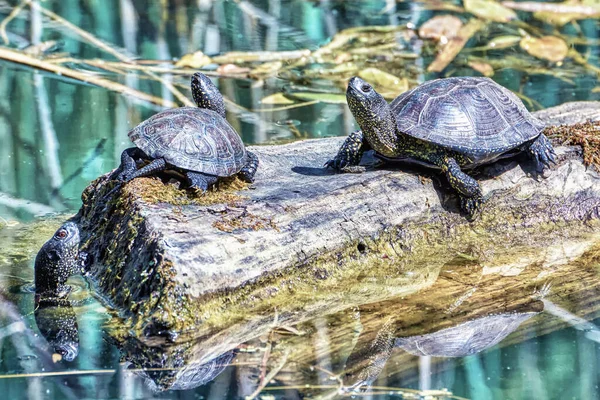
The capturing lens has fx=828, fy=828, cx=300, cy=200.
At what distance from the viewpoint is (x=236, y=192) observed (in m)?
4.97

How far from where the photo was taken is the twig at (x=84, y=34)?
9609 millimetres

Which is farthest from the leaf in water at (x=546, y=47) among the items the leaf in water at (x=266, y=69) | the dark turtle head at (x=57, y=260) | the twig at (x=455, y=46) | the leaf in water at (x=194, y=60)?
the dark turtle head at (x=57, y=260)

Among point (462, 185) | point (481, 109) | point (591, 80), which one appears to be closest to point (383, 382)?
point (462, 185)

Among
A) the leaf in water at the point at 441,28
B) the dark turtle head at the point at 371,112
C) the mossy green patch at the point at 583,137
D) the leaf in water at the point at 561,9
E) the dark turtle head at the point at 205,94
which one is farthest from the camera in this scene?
the leaf in water at the point at 561,9

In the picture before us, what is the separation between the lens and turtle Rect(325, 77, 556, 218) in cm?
521

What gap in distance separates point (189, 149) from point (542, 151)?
2.35 meters

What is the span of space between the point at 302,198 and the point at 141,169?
95cm

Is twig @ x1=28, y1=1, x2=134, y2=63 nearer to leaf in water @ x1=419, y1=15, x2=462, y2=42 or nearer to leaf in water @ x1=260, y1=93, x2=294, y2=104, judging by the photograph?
leaf in water @ x1=260, y1=93, x2=294, y2=104

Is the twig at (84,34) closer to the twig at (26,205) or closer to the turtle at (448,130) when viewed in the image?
the twig at (26,205)

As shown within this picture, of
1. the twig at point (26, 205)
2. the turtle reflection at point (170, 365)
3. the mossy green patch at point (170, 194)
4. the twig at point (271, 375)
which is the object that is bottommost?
the twig at point (26, 205)

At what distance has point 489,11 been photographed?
38.3ft

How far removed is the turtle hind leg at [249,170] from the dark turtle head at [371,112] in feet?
2.39

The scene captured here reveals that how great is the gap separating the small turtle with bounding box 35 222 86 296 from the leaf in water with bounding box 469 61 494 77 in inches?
246

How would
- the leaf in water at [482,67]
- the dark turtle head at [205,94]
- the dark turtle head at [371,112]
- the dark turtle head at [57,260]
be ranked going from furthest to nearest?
the leaf in water at [482,67]
the dark turtle head at [205,94]
the dark turtle head at [371,112]
the dark turtle head at [57,260]
